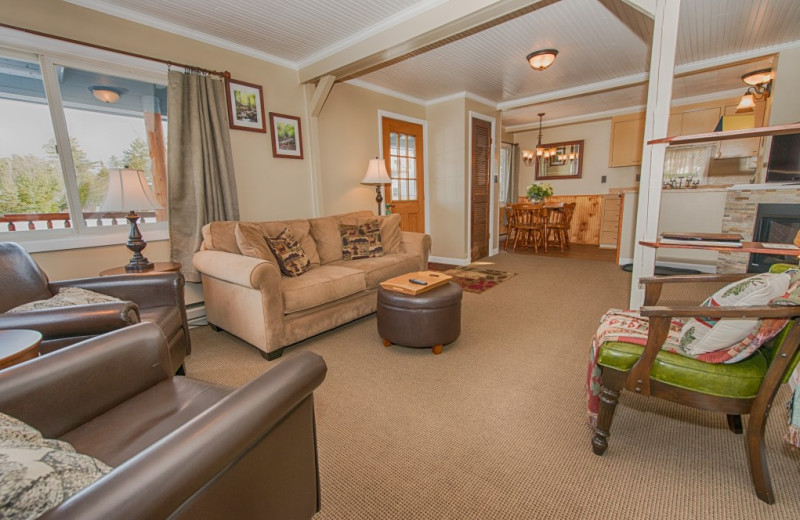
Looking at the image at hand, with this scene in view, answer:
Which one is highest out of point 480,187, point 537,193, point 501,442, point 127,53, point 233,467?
point 127,53

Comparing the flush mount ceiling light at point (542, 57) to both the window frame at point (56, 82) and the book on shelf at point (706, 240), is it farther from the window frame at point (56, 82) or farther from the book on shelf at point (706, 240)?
the window frame at point (56, 82)

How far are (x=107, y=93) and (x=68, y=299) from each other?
5.90 feet

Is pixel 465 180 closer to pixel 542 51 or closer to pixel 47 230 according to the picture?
pixel 542 51

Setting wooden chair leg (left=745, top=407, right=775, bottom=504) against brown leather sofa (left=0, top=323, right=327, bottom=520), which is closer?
brown leather sofa (left=0, top=323, right=327, bottom=520)

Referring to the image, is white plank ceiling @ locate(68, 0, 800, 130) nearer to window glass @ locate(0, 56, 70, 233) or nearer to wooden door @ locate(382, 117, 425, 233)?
wooden door @ locate(382, 117, 425, 233)

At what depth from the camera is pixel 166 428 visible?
1015mm

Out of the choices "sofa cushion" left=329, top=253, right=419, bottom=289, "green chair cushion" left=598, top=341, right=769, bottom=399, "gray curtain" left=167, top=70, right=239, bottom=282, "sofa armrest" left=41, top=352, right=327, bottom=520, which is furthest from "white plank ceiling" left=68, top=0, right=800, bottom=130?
"sofa armrest" left=41, top=352, right=327, bottom=520

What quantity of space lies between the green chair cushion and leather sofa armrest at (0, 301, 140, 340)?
2068 mm

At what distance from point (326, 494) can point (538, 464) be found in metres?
0.86

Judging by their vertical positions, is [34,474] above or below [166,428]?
above

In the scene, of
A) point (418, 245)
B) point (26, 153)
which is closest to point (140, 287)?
point (26, 153)

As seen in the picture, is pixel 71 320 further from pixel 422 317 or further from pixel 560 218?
pixel 560 218

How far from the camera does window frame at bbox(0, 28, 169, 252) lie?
7.25 ft

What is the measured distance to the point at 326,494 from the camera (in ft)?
4.21
